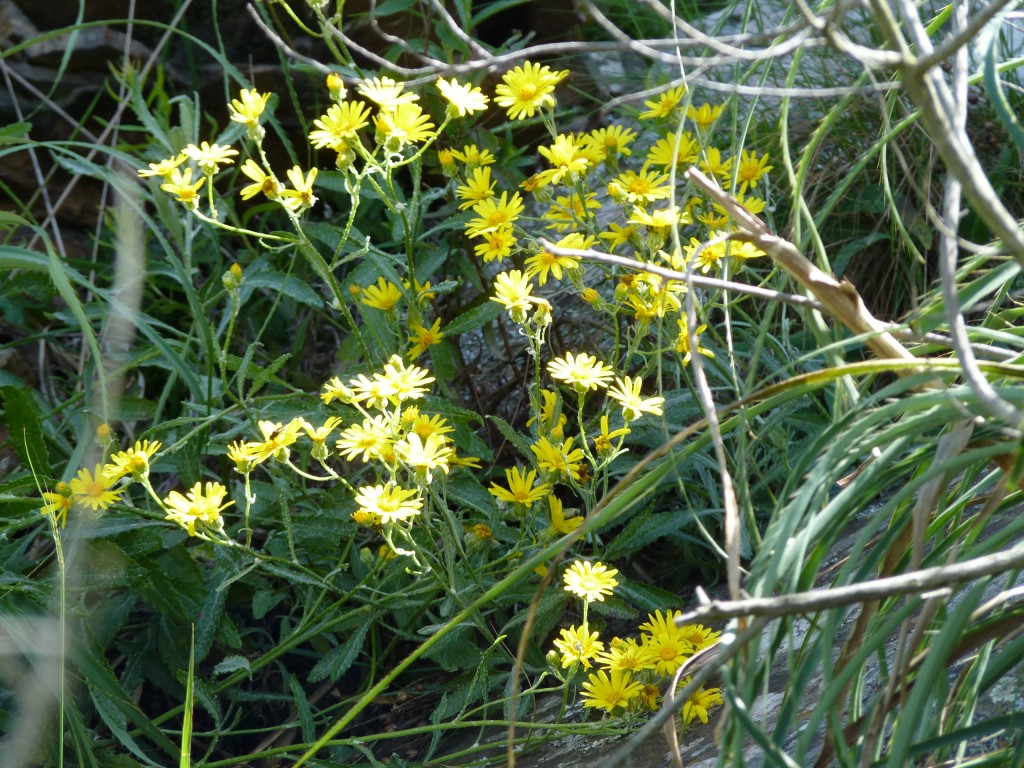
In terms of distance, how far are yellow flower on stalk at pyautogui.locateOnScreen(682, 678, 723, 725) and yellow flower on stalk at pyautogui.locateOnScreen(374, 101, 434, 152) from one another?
2.26 feet

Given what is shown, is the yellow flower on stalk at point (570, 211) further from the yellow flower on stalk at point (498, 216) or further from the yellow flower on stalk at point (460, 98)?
the yellow flower on stalk at point (460, 98)

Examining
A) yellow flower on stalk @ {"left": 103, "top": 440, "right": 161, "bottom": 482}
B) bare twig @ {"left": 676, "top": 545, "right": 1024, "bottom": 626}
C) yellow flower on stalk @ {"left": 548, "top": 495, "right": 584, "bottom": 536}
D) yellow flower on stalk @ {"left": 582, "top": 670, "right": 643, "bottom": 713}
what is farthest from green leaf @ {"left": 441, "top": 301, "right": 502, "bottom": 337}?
bare twig @ {"left": 676, "top": 545, "right": 1024, "bottom": 626}

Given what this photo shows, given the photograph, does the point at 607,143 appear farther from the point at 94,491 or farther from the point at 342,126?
the point at 94,491

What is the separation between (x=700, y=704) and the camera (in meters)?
1.13

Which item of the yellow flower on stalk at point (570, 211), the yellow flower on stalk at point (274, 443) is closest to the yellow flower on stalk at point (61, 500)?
the yellow flower on stalk at point (274, 443)

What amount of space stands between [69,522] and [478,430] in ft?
2.27

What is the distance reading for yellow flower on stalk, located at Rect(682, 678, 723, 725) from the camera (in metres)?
1.12

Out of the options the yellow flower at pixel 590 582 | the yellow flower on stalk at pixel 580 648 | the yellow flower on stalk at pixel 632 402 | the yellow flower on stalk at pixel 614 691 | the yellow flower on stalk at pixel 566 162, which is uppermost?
the yellow flower on stalk at pixel 566 162

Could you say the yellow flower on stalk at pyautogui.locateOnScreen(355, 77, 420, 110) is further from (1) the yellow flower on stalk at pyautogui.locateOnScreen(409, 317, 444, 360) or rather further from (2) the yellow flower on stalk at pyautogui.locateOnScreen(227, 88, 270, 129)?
(1) the yellow flower on stalk at pyautogui.locateOnScreen(409, 317, 444, 360)

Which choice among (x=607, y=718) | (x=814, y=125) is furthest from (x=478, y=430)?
(x=814, y=125)

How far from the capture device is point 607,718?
4.07 ft

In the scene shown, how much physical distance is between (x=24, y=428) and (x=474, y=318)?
2.04 feet

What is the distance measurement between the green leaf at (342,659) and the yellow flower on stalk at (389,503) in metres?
0.28

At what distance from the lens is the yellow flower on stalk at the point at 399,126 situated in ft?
4.25
